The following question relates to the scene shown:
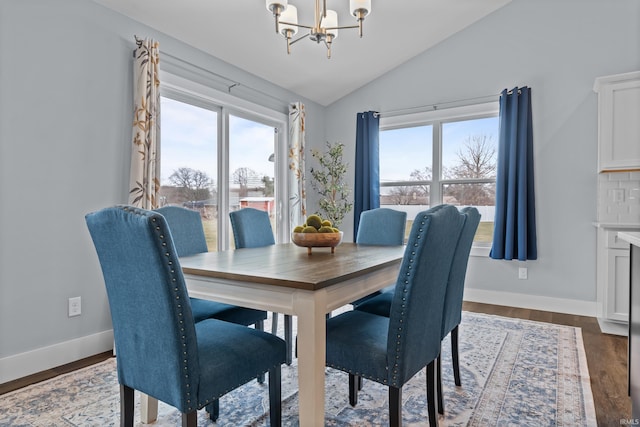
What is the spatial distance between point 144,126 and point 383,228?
1976mm

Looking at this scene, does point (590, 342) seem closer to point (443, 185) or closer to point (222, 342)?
point (443, 185)

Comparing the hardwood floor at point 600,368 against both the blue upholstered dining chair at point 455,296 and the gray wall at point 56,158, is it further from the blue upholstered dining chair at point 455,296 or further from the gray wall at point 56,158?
the blue upholstered dining chair at point 455,296

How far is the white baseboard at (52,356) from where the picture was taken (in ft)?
7.47

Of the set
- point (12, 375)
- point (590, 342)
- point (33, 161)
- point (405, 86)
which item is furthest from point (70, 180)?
point (590, 342)

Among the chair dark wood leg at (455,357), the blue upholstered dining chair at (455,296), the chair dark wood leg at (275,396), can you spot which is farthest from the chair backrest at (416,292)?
the chair dark wood leg at (455,357)

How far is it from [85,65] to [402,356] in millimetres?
2784

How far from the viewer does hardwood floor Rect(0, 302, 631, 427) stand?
190cm

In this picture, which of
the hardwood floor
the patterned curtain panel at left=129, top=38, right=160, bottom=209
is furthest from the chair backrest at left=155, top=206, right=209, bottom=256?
the hardwood floor

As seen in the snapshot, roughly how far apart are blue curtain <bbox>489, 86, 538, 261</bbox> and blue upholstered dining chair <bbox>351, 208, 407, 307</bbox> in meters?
1.55

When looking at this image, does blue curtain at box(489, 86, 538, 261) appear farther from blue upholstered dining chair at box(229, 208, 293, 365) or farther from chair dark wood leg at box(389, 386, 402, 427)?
chair dark wood leg at box(389, 386, 402, 427)

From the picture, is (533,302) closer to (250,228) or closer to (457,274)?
(457,274)

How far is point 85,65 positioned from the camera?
265 centimetres

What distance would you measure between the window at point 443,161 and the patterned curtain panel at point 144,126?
283 cm

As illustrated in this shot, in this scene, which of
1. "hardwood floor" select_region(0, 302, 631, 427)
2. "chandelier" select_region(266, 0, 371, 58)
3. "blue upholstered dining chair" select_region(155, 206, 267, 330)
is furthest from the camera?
"chandelier" select_region(266, 0, 371, 58)
